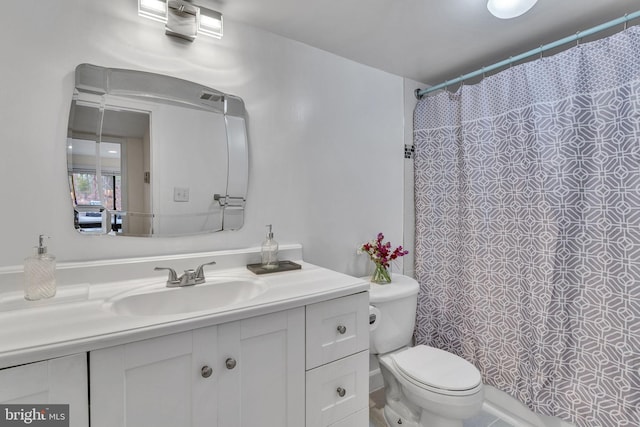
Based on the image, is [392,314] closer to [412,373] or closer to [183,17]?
[412,373]

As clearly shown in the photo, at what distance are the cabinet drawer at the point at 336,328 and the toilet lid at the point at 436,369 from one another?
36 centimetres

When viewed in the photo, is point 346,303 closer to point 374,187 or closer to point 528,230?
point 374,187

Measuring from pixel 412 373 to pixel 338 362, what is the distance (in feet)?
1.53

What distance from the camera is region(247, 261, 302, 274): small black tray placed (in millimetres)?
1368

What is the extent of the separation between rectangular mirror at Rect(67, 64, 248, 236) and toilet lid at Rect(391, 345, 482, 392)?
3.54 ft

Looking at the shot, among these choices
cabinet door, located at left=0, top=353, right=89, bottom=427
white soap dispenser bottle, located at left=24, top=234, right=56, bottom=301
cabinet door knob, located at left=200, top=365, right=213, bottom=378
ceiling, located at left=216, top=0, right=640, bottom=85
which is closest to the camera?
cabinet door, located at left=0, top=353, right=89, bottom=427

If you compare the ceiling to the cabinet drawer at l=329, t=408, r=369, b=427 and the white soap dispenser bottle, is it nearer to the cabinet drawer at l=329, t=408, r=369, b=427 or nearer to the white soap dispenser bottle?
the white soap dispenser bottle

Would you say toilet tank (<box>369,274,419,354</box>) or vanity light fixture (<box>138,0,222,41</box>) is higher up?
vanity light fixture (<box>138,0,222,41</box>)

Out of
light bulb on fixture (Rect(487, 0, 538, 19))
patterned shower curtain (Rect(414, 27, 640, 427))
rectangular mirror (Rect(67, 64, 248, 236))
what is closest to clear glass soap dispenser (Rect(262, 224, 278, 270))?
rectangular mirror (Rect(67, 64, 248, 236))

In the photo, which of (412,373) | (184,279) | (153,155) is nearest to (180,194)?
(153,155)

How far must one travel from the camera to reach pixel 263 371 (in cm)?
98

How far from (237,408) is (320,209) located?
107 centimetres

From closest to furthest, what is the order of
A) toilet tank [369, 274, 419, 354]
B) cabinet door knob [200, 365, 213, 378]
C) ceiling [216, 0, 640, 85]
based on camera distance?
cabinet door knob [200, 365, 213, 378]
ceiling [216, 0, 640, 85]
toilet tank [369, 274, 419, 354]

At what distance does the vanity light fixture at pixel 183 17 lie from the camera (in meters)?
1.24
